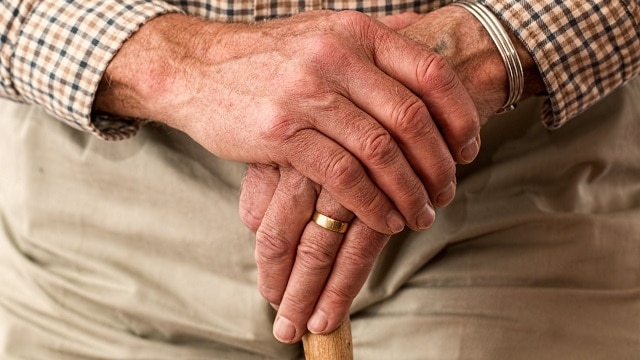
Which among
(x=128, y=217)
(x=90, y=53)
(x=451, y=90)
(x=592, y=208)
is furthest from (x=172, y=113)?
(x=592, y=208)

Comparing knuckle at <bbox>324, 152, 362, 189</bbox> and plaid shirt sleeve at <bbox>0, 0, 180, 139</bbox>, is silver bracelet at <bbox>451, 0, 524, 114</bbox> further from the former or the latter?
plaid shirt sleeve at <bbox>0, 0, 180, 139</bbox>

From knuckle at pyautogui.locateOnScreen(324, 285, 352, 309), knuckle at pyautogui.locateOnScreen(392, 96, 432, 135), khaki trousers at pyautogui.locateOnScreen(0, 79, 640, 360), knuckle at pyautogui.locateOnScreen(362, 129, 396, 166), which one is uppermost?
knuckle at pyautogui.locateOnScreen(392, 96, 432, 135)

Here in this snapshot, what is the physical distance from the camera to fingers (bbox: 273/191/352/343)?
3.43ft

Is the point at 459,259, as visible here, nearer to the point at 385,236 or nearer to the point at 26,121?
the point at 385,236

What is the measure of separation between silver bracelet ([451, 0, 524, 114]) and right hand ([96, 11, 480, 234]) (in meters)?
0.10

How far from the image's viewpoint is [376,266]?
1.25 meters

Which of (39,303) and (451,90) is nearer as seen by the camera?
(451,90)

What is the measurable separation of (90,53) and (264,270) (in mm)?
363

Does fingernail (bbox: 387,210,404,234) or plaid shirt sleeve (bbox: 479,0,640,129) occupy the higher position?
plaid shirt sleeve (bbox: 479,0,640,129)

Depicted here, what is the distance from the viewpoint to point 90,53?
114 centimetres

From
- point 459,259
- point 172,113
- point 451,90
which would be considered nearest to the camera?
point 451,90

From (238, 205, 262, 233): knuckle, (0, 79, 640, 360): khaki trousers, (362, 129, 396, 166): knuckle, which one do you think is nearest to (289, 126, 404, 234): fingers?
(362, 129, 396, 166): knuckle

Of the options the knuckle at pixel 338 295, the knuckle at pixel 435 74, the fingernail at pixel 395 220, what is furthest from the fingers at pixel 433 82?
the knuckle at pixel 338 295

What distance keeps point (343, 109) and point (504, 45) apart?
24 centimetres
